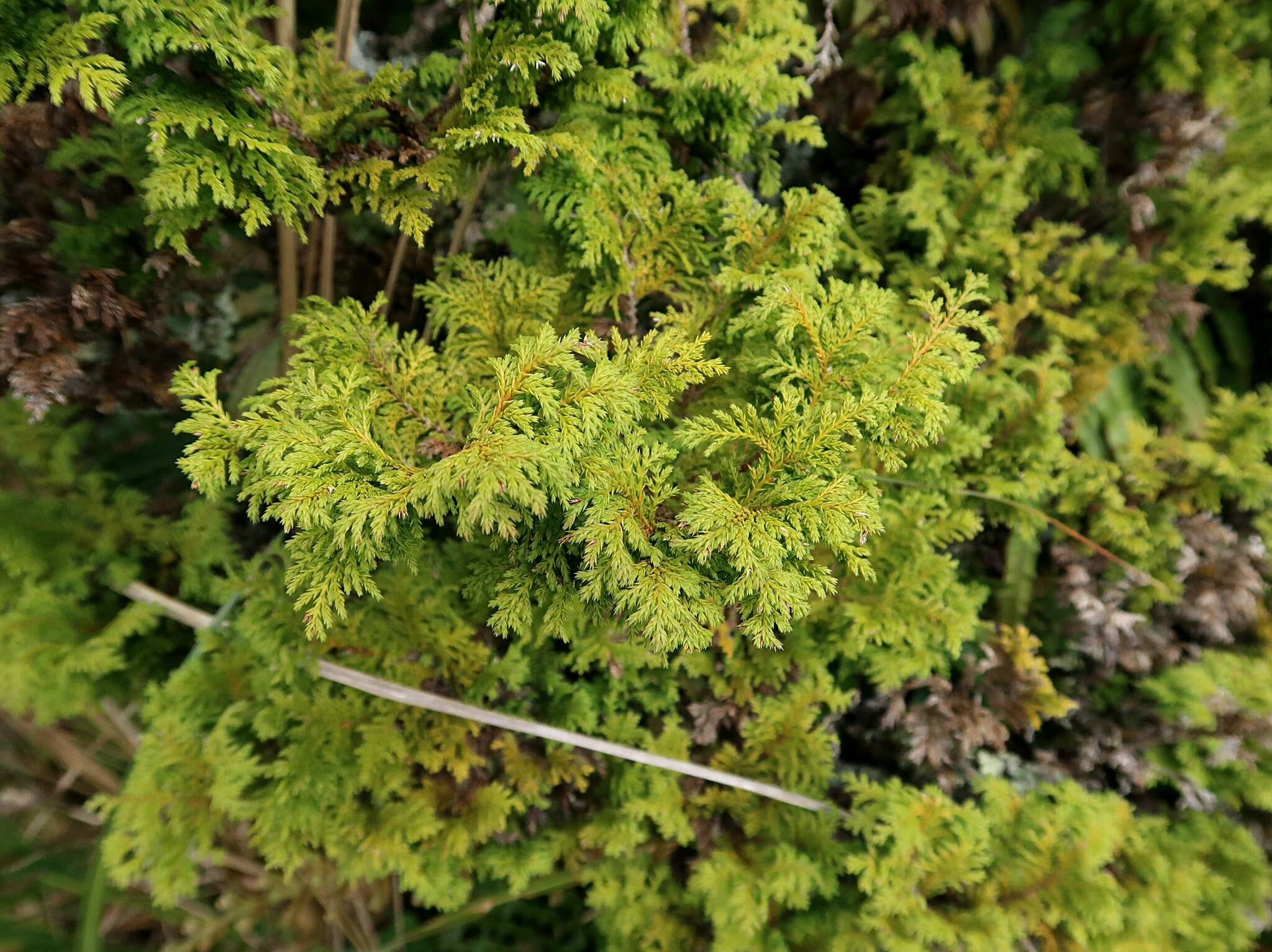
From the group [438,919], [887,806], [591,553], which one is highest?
[591,553]

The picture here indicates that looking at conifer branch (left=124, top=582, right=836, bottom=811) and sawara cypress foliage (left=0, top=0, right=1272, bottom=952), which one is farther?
conifer branch (left=124, top=582, right=836, bottom=811)

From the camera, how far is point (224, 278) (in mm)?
1777

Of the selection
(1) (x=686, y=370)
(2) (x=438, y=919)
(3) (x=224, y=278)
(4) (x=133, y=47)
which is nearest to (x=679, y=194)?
(1) (x=686, y=370)

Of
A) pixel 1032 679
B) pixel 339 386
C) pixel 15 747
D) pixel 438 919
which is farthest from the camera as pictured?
pixel 15 747

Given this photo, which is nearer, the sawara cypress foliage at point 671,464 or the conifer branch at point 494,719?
the sawara cypress foliage at point 671,464

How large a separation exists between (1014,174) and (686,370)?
117 cm

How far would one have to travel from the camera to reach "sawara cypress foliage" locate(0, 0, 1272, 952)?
1.02m

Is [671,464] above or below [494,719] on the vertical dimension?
above

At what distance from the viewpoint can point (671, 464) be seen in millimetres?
1223

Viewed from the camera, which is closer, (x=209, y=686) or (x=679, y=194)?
(x=679, y=194)

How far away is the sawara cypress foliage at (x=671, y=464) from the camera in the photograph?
1020mm

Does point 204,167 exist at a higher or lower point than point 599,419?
higher

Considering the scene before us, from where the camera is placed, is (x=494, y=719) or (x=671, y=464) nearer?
(x=671, y=464)

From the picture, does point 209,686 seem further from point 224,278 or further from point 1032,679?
point 1032,679
